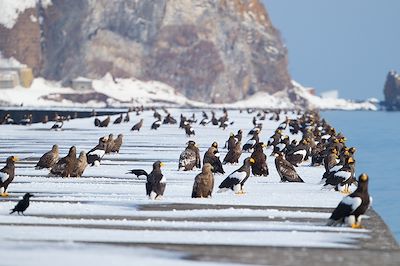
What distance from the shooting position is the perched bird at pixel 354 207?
17.5 meters

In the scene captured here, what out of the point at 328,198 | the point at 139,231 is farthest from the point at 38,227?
the point at 328,198

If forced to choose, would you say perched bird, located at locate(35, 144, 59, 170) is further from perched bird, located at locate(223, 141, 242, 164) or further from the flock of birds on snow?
perched bird, located at locate(223, 141, 242, 164)

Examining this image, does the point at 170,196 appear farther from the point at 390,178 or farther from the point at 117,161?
the point at 390,178

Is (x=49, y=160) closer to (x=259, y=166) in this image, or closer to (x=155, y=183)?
(x=259, y=166)

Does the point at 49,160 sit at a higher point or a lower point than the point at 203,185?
lower

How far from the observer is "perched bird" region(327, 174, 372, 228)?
57.3ft

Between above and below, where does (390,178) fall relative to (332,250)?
below

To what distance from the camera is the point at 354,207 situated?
1742cm

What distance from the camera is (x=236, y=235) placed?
17.0m

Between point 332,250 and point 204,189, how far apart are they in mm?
7152

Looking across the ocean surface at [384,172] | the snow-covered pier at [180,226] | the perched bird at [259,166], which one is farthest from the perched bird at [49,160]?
the ocean surface at [384,172]

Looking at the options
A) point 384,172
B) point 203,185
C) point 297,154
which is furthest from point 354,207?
point 384,172

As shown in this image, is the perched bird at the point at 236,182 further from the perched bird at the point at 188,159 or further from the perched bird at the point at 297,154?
the perched bird at the point at 297,154

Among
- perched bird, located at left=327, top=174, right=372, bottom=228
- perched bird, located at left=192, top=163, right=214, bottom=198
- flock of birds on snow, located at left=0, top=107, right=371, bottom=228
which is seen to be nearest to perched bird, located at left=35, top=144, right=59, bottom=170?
flock of birds on snow, located at left=0, top=107, right=371, bottom=228
